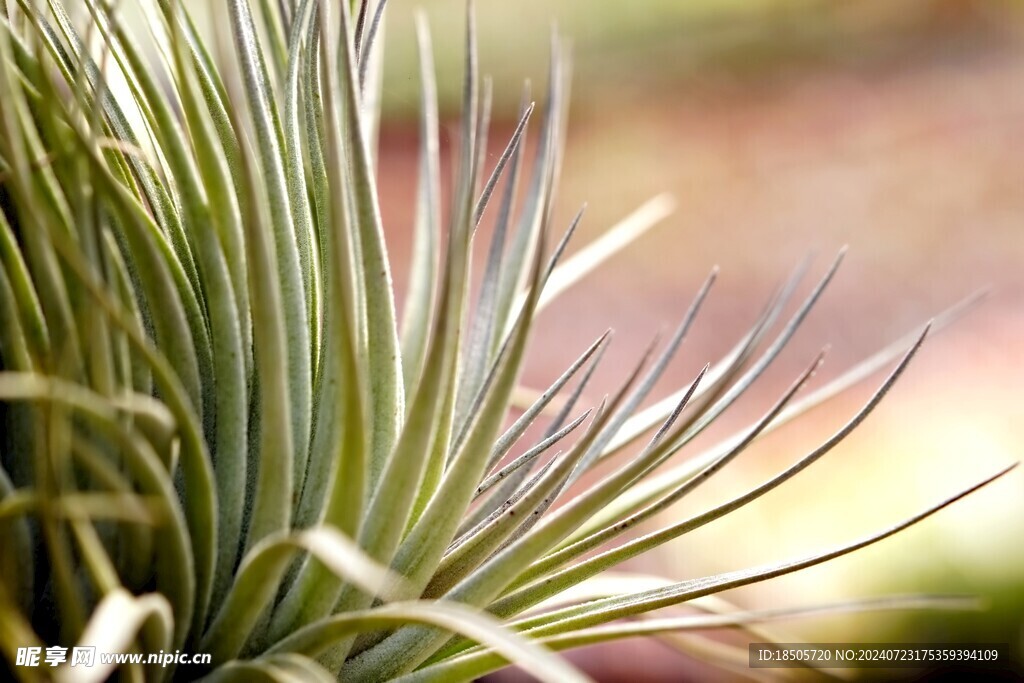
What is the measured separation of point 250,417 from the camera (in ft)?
1.22

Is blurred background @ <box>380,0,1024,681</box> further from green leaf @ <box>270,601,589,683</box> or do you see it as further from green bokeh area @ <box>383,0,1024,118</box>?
green leaf @ <box>270,601,589,683</box>

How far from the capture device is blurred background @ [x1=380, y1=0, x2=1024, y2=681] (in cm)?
118

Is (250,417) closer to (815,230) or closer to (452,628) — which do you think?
(452,628)

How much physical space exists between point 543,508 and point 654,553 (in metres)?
1.00

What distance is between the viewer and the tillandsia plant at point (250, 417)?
0.28 metres

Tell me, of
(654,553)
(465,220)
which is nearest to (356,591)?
(465,220)

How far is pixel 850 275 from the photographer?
198 cm

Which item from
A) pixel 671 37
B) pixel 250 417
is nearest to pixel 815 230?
pixel 671 37

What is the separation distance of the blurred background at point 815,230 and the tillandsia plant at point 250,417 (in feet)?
2.31

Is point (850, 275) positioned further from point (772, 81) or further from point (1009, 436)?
point (772, 81)

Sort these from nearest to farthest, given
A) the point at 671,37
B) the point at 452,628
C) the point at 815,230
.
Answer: the point at 452,628
the point at 815,230
the point at 671,37

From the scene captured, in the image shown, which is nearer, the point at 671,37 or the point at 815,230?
the point at 815,230

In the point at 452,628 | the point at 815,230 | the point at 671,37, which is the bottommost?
the point at 452,628

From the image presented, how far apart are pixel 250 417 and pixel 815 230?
6.27 ft
